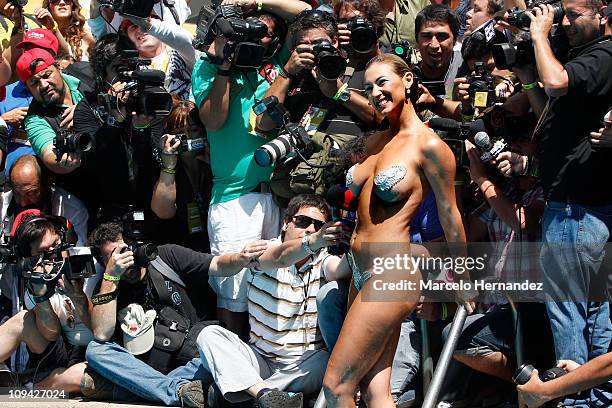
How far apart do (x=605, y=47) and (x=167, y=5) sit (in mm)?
3294

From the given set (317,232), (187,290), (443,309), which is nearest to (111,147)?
(187,290)

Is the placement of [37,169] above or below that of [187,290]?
above

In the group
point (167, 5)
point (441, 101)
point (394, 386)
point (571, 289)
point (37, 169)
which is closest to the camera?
point (571, 289)

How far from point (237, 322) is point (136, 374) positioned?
27.5 inches

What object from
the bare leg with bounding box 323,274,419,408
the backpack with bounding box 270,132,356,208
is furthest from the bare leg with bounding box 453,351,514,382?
the backpack with bounding box 270,132,356,208

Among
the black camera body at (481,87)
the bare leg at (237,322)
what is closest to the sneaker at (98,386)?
the bare leg at (237,322)

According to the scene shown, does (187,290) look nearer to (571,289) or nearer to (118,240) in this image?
(118,240)

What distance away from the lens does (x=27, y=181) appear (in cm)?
771

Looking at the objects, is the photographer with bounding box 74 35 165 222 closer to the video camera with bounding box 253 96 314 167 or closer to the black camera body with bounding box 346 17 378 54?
the video camera with bounding box 253 96 314 167

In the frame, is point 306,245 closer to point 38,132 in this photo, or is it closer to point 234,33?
point 234,33

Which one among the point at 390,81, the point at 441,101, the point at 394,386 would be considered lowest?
the point at 394,386

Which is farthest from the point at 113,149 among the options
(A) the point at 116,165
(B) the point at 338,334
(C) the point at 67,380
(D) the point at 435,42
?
(D) the point at 435,42

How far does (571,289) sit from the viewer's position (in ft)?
20.3

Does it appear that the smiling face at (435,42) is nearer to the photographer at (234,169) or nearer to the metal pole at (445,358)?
the photographer at (234,169)
